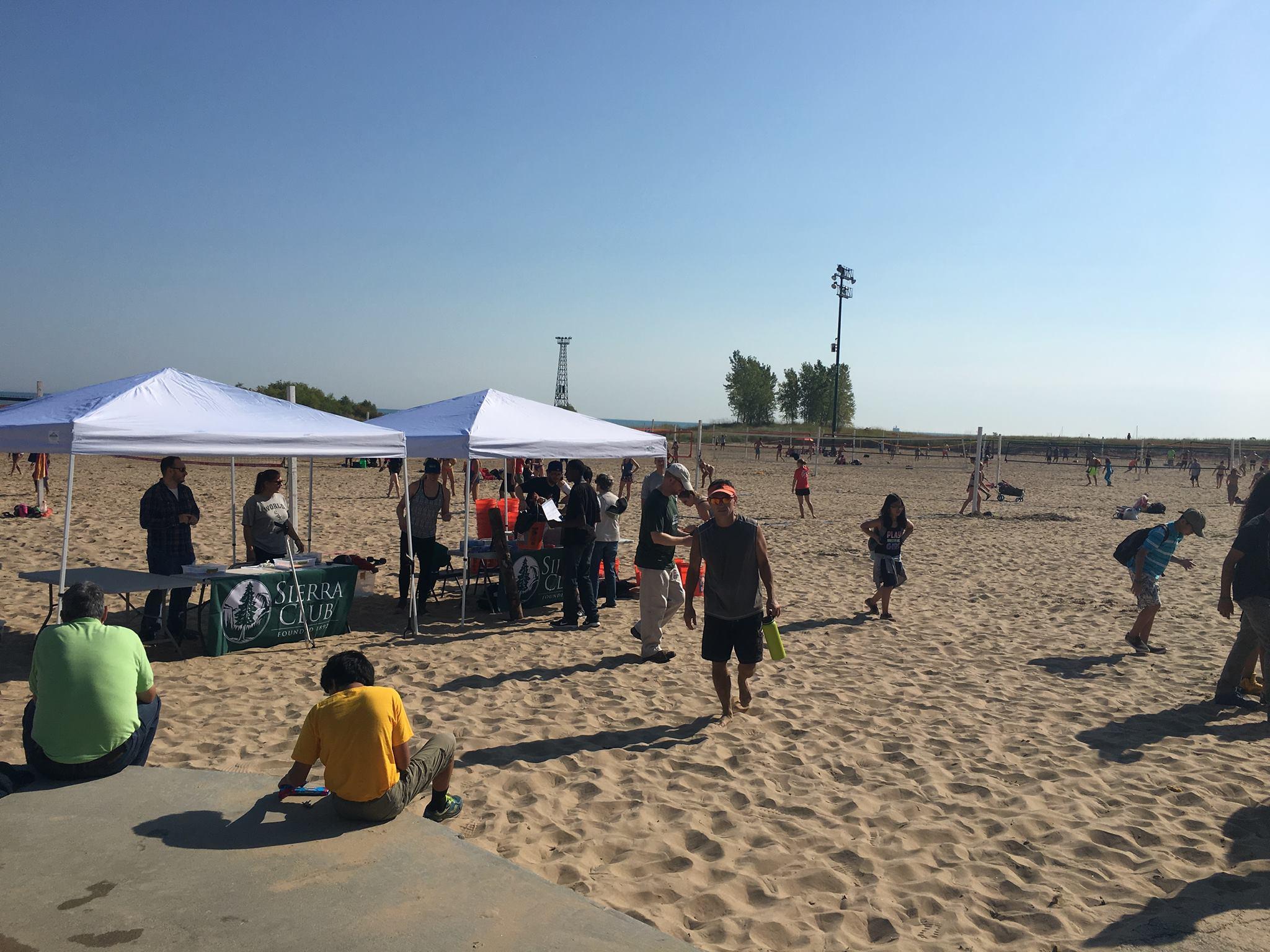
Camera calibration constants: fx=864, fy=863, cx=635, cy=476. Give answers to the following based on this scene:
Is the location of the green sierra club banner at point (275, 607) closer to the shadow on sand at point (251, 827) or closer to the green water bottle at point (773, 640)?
the shadow on sand at point (251, 827)

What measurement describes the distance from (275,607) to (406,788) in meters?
4.21

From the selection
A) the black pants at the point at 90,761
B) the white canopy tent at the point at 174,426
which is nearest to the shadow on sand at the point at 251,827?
the black pants at the point at 90,761

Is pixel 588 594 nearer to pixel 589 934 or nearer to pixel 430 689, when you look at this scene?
pixel 430 689

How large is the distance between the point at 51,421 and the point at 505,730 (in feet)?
12.9

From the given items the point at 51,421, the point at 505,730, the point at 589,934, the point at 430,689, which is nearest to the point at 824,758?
the point at 505,730

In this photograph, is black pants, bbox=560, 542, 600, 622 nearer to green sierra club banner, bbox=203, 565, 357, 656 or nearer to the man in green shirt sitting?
green sierra club banner, bbox=203, 565, 357, 656

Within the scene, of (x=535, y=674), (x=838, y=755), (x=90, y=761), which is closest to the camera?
(x=90, y=761)

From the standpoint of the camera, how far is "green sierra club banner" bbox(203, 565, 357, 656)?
23.6 feet

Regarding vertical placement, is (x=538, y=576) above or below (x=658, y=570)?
below

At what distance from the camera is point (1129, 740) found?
564 cm

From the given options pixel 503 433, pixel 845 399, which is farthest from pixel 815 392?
pixel 503 433

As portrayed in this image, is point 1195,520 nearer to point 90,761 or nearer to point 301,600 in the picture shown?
point 301,600

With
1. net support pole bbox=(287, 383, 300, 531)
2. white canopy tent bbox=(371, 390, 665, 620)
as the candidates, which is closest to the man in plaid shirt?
net support pole bbox=(287, 383, 300, 531)

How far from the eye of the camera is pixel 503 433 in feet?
27.8
